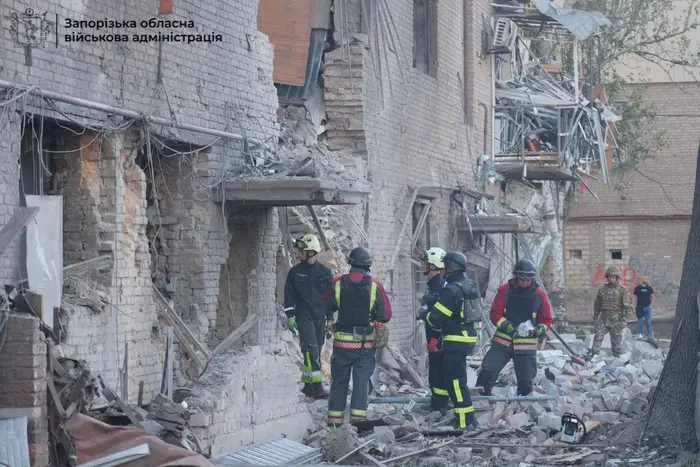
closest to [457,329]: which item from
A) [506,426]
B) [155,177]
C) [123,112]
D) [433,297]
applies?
[433,297]

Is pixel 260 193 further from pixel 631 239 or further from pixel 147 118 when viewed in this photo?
pixel 631 239

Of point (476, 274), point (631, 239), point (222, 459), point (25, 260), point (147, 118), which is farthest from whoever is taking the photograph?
point (631, 239)

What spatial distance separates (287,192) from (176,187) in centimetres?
112

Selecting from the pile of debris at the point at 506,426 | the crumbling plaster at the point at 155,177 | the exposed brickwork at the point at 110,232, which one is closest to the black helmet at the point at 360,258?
the crumbling plaster at the point at 155,177

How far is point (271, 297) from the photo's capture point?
1392cm

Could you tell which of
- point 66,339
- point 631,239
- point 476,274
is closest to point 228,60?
point 66,339

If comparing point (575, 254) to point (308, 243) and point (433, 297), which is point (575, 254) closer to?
point (433, 297)

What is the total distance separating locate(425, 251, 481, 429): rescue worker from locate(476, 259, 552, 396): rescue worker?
3.47 ft

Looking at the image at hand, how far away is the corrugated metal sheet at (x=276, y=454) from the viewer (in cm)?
1031


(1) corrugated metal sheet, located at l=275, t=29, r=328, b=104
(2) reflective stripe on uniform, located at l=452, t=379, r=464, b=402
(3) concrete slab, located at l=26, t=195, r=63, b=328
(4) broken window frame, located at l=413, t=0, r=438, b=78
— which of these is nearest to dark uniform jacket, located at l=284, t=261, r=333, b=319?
(2) reflective stripe on uniform, located at l=452, t=379, r=464, b=402

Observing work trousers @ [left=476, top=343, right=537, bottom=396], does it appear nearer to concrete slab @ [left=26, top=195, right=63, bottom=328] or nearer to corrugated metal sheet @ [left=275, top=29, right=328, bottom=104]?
corrugated metal sheet @ [left=275, top=29, right=328, bottom=104]

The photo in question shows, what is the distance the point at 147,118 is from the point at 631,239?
25.0 meters

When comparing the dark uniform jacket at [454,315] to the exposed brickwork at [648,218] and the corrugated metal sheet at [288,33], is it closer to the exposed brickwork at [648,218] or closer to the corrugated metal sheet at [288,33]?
the corrugated metal sheet at [288,33]

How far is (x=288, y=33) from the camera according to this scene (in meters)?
15.4
